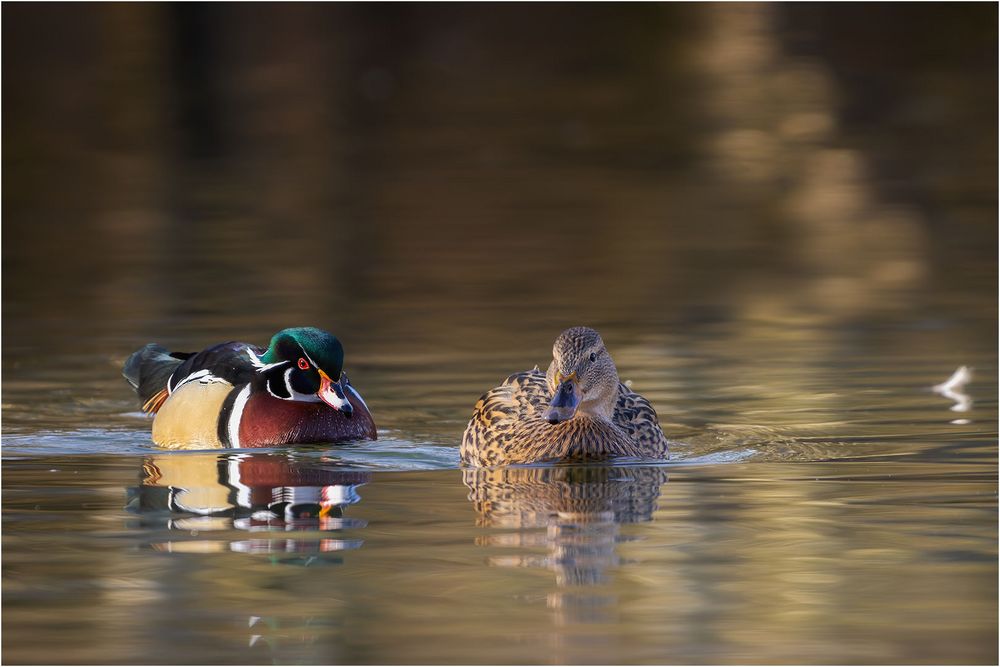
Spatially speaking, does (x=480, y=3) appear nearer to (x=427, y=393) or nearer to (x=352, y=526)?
(x=427, y=393)

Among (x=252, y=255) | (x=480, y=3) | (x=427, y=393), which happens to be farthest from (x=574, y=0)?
(x=427, y=393)

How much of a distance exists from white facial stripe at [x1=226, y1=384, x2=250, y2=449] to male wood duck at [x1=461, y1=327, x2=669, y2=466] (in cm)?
126

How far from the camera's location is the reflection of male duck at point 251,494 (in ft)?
28.9

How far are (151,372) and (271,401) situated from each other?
3.72 feet

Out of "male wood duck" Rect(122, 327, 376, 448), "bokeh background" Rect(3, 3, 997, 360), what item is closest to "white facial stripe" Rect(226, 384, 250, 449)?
"male wood duck" Rect(122, 327, 376, 448)

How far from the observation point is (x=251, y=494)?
9.77m

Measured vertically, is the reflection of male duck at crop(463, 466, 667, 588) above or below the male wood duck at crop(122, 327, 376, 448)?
below

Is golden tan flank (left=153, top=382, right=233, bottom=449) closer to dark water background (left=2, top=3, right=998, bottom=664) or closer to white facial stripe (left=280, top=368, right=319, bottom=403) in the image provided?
dark water background (left=2, top=3, right=998, bottom=664)

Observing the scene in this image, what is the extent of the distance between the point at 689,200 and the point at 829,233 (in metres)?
2.47

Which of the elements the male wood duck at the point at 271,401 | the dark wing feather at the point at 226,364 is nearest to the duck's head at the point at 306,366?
the male wood duck at the point at 271,401

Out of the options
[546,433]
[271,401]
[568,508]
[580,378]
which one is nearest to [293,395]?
[271,401]

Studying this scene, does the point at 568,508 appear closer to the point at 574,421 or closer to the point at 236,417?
the point at 574,421

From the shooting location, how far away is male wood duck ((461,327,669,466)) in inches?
401

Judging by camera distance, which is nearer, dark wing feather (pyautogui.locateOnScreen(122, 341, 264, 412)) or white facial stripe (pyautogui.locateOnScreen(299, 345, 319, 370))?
white facial stripe (pyautogui.locateOnScreen(299, 345, 319, 370))
